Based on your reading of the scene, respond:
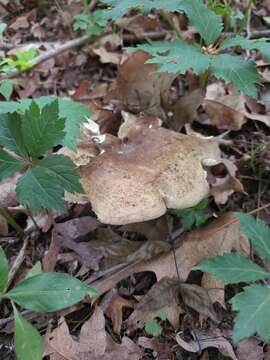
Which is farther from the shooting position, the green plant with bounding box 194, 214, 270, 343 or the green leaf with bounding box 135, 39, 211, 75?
the green leaf with bounding box 135, 39, 211, 75

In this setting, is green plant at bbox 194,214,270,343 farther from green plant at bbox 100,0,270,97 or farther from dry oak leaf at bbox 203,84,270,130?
dry oak leaf at bbox 203,84,270,130

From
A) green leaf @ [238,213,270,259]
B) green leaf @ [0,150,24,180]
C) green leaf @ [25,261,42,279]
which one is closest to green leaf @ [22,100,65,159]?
green leaf @ [0,150,24,180]

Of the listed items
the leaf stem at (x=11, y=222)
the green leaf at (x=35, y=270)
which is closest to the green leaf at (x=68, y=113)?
the leaf stem at (x=11, y=222)

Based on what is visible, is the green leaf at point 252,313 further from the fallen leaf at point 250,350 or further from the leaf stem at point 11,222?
the leaf stem at point 11,222

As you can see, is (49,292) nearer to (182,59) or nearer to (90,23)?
(182,59)

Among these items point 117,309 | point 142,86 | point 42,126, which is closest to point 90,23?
point 142,86

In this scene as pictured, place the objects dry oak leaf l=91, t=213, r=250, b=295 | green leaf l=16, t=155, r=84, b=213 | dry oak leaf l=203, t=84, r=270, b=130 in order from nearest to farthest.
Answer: green leaf l=16, t=155, r=84, b=213 < dry oak leaf l=91, t=213, r=250, b=295 < dry oak leaf l=203, t=84, r=270, b=130
